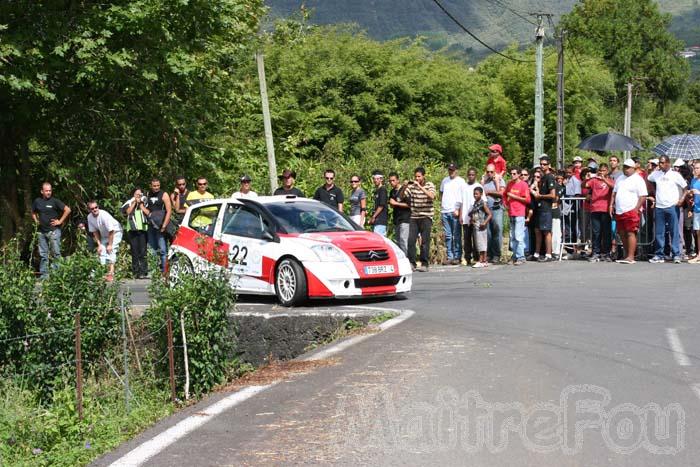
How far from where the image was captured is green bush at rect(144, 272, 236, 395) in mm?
12727

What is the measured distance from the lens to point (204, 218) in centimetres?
1783

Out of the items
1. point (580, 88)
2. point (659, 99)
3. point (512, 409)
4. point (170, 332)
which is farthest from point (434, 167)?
point (659, 99)

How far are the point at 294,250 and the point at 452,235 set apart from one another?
795 centimetres

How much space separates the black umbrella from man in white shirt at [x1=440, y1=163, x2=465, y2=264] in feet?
19.1

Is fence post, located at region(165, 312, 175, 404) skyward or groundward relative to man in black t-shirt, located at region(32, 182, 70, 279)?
groundward

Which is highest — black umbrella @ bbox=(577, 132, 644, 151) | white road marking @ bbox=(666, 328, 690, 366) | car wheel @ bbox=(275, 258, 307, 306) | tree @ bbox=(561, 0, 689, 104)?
tree @ bbox=(561, 0, 689, 104)

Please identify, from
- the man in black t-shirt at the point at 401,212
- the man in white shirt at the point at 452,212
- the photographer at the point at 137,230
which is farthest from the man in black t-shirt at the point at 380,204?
the photographer at the point at 137,230

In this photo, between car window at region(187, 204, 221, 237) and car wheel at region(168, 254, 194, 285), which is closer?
car wheel at region(168, 254, 194, 285)

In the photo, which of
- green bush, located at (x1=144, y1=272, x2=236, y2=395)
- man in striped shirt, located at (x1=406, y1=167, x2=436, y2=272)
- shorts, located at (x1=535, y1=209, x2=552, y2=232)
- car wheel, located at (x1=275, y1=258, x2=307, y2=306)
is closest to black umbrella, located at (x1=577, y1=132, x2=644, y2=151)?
shorts, located at (x1=535, y1=209, x2=552, y2=232)

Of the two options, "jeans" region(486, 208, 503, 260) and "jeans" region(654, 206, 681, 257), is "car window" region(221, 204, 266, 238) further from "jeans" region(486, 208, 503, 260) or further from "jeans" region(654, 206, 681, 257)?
"jeans" region(654, 206, 681, 257)

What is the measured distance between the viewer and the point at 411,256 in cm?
2233

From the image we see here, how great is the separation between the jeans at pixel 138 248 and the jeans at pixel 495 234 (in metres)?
6.92

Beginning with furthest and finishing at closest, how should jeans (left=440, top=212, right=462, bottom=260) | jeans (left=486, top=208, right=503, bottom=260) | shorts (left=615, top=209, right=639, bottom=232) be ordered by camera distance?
jeans (left=440, top=212, right=462, bottom=260) → jeans (left=486, top=208, right=503, bottom=260) → shorts (left=615, top=209, right=639, bottom=232)

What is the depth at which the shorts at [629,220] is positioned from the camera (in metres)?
21.7
